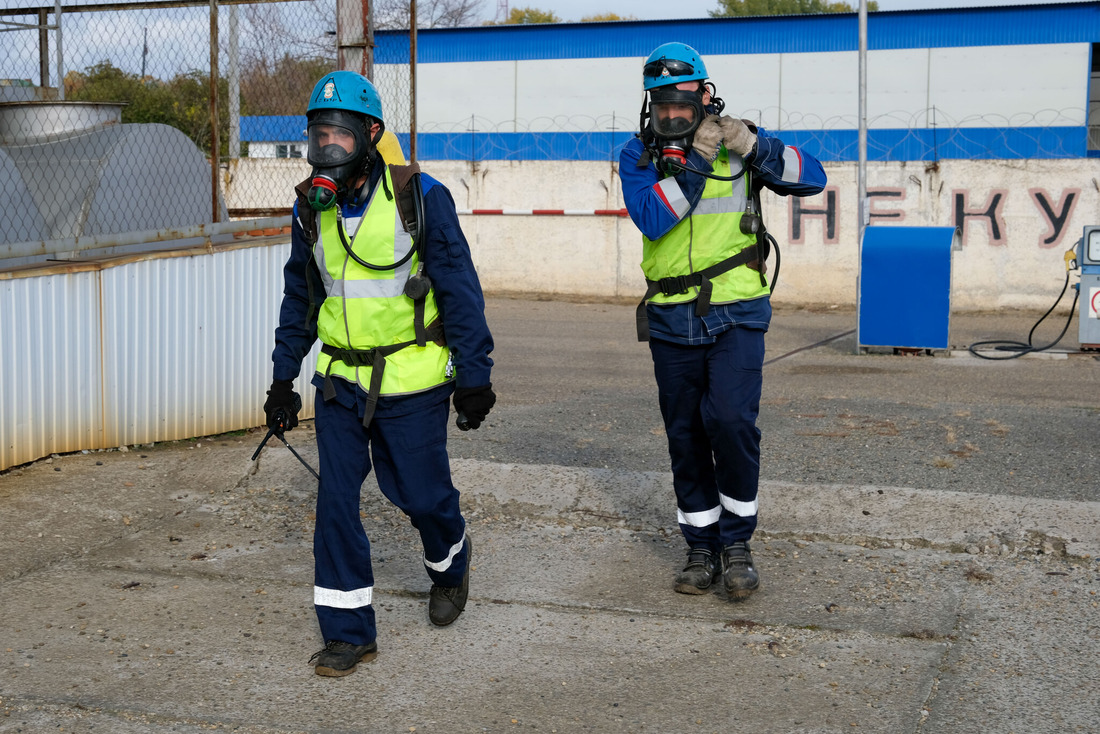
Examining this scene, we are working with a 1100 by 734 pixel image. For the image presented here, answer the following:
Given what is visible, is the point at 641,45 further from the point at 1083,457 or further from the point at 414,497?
the point at 414,497

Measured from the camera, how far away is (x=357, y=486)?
3.95 meters

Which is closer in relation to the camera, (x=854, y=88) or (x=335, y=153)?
(x=335, y=153)

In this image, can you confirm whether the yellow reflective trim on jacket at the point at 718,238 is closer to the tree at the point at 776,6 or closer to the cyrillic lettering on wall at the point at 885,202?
the cyrillic lettering on wall at the point at 885,202

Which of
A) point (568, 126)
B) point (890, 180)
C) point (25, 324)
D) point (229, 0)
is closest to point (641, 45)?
point (568, 126)

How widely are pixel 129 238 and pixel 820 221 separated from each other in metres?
12.0

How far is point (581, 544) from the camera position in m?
5.30

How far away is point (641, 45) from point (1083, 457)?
89.5 feet

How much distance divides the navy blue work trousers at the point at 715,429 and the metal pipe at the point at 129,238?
347 centimetres

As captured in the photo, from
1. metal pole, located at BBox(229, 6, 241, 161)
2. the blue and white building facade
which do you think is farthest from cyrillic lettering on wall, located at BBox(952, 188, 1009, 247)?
the blue and white building facade

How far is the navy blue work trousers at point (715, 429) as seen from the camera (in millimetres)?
4457

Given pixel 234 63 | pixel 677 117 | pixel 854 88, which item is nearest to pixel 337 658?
pixel 677 117

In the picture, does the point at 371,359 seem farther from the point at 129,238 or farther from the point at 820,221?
the point at 820,221

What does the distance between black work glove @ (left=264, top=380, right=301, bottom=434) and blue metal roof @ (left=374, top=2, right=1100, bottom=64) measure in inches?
997

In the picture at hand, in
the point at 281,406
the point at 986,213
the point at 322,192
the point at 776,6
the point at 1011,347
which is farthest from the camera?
the point at 776,6
